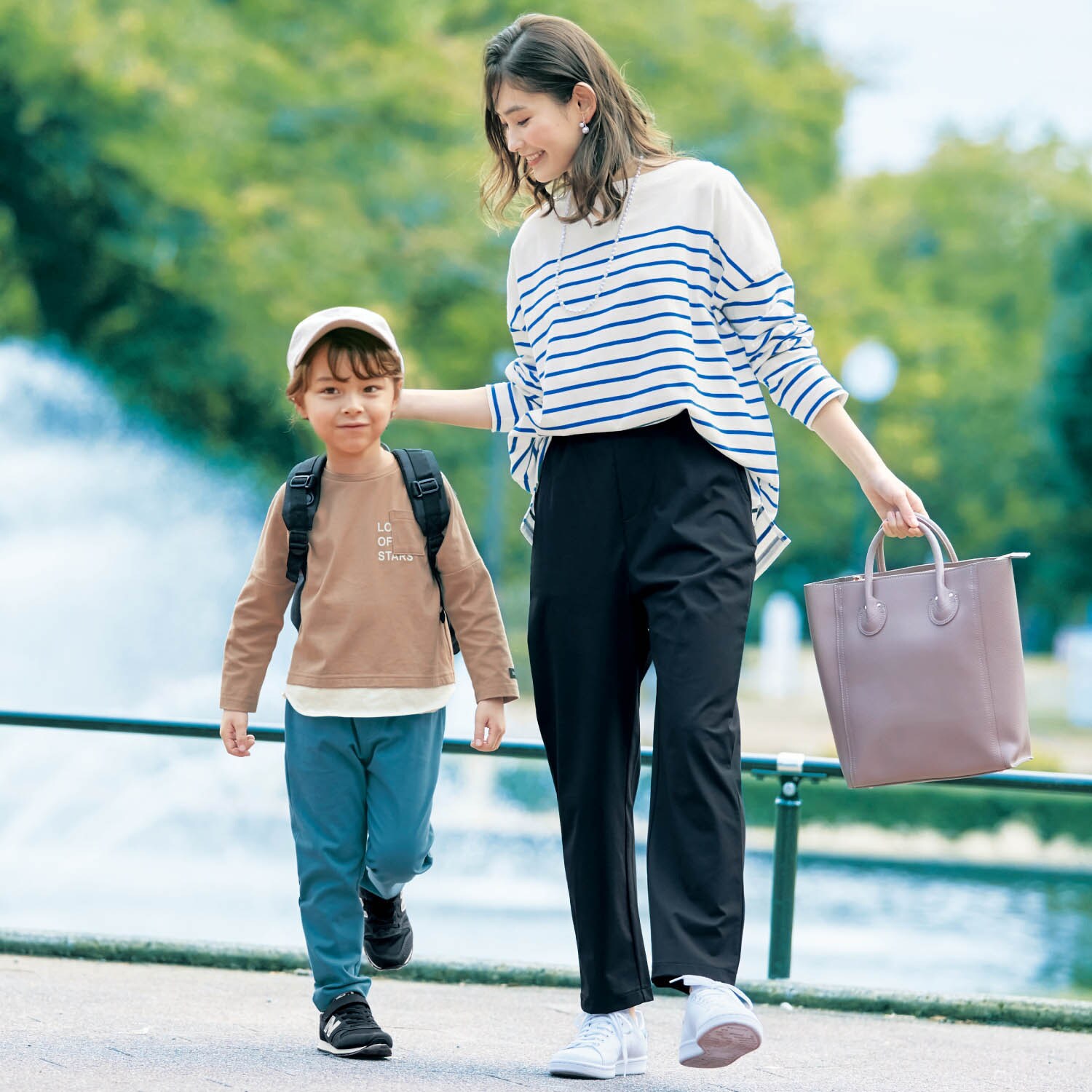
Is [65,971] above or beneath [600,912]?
beneath

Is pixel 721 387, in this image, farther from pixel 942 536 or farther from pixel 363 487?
pixel 363 487

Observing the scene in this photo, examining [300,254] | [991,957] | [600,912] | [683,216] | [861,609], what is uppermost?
[300,254]

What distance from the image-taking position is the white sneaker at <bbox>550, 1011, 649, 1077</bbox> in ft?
9.48

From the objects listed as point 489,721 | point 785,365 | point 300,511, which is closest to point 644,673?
point 489,721

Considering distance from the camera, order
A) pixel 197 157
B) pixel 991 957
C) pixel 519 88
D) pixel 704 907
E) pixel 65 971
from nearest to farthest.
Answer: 1. pixel 704 907
2. pixel 519 88
3. pixel 65 971
4. pixel 991 957
5. pixel 197 157

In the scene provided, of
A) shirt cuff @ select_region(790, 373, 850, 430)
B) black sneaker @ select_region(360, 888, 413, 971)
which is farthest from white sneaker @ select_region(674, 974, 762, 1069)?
shirt cuff @ select_region(790, 373, 850, 430)

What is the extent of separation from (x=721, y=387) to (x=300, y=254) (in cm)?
1836

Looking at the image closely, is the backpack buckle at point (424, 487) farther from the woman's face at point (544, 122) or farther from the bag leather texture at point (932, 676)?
the bag leather texture at point (932, 676)

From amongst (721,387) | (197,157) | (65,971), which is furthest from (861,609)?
(197,157)

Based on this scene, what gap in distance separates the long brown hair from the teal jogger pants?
1041 mm

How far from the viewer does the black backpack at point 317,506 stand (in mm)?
3143

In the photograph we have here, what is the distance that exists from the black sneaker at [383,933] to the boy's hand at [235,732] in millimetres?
377

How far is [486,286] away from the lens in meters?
22.8

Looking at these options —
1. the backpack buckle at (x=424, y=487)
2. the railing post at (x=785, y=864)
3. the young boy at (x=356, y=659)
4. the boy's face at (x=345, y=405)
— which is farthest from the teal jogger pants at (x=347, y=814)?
the railing post at (x=785, y=864)
